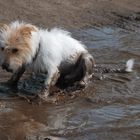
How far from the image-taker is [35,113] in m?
7.25

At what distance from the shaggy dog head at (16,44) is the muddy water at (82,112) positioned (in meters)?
0.64

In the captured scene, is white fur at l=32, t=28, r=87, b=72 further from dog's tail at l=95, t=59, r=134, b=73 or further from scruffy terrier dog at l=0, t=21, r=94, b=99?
dog's tail at l=95, t=59, r=134, b=73

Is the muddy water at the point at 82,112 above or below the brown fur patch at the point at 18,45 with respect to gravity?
below

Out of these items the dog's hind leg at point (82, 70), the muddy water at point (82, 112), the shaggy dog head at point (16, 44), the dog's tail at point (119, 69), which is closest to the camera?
the muddy water at point (82, 112)

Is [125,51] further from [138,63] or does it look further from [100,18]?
[100,18]

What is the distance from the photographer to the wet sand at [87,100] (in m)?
6.63

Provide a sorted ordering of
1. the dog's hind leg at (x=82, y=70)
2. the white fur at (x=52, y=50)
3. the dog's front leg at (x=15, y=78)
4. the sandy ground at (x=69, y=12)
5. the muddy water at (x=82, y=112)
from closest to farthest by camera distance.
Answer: the muddy water at (x=82, y=112) → the white fur at (x=52, y=50) → the dog's front leg at (x=15, y=78) → the dog's hind leg at (x=82, y=70) → the sandy ground at (x=69, y=12)

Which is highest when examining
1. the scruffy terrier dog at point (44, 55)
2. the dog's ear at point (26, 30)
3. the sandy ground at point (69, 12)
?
the dog's ear at point (26, 30)

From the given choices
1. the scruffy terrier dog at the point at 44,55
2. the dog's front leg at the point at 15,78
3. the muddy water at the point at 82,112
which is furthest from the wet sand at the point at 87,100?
the scruffy terrier dog at the point at 44,55

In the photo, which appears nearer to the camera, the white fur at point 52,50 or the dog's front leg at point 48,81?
the white fur at point 52,50

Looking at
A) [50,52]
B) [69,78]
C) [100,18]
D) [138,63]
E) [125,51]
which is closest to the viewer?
[50,52]

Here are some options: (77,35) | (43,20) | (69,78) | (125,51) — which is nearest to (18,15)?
(43,20)

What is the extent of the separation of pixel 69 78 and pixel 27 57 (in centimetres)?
118

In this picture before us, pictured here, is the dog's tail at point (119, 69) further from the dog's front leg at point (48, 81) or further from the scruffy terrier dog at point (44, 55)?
the dog's front leg at point (48, 81)
